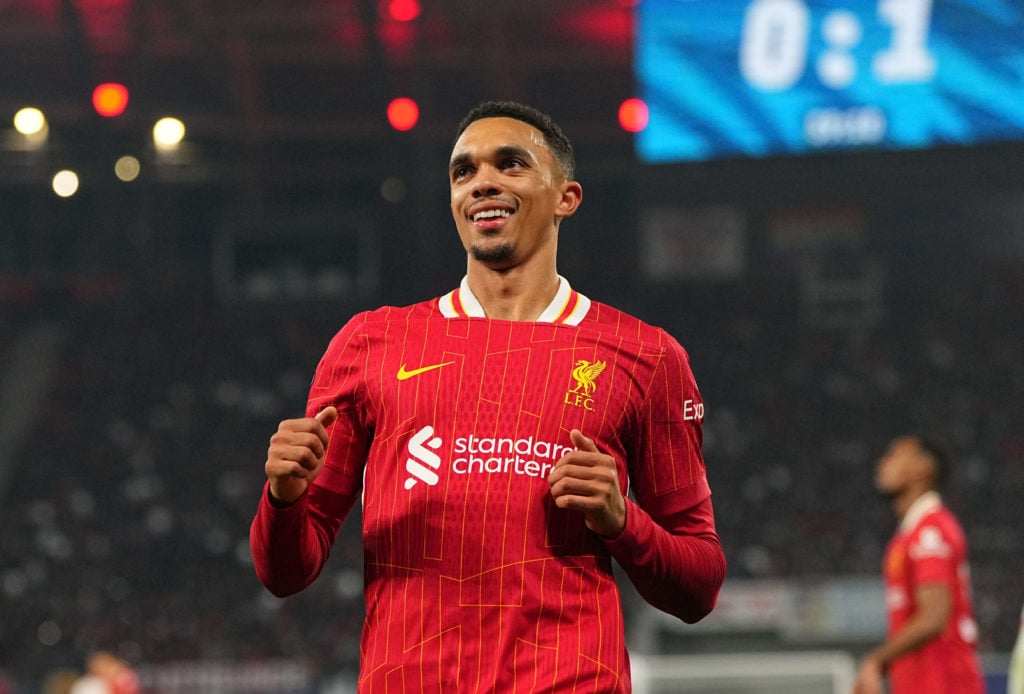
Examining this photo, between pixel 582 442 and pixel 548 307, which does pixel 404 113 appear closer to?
pixel 548 307

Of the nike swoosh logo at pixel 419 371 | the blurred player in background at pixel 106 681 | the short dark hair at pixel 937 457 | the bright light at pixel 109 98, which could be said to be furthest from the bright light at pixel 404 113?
the nike swoosh logo at pixel 419 371

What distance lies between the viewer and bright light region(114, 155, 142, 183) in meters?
18.5

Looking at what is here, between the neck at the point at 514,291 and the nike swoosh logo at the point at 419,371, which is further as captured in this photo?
the neck at the point at 514,291

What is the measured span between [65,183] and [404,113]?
5698 mm

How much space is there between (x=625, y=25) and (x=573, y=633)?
1437 centimetres

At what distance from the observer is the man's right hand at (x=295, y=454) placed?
1968mm

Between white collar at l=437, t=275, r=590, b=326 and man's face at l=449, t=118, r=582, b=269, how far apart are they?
8 cm

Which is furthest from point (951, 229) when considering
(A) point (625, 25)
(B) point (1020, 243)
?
(A) point (625, 25)

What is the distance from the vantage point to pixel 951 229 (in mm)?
22547

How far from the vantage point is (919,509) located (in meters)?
5.42

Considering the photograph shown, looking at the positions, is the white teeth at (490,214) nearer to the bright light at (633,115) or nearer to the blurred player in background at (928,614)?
the blurred player in background at (928,614)

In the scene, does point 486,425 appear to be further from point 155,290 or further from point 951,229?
point 951,229

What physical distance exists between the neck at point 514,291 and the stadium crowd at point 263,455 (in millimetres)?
12683

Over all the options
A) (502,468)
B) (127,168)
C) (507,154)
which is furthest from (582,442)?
(127,168)
